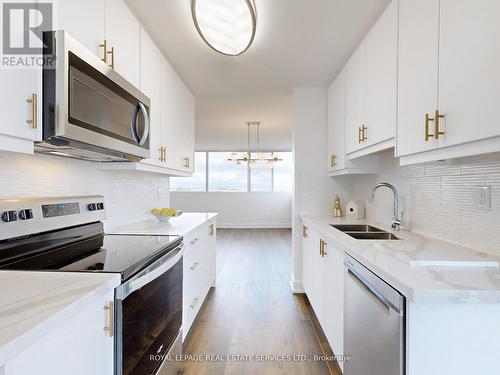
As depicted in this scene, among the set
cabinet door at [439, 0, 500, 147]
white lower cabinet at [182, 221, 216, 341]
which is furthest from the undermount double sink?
→ white lower cabinet at [182, 221, 216, 341]

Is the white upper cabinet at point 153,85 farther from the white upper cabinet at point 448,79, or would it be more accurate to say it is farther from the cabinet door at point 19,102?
the white upper cabinet at point 448,79

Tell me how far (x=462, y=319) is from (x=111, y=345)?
1.17 metres

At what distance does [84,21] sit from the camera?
4.35 ft

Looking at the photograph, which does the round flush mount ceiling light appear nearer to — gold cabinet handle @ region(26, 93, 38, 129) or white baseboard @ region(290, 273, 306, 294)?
gold cabinet handle @ region(26, 93, 38, 129)

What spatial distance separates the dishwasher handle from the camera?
1049 millimetres

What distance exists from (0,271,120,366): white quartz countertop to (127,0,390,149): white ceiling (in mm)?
1627

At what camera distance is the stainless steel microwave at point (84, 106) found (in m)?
1.05

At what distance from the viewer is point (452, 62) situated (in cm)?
116

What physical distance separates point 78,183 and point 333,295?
1.71 m

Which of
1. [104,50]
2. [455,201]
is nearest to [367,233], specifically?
[455,201]

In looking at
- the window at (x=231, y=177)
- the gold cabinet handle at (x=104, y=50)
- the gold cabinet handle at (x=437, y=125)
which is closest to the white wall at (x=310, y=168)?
the gold cabinet handle at (x=437, y=125)

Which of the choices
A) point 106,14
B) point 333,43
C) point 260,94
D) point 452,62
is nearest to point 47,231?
point 106,14

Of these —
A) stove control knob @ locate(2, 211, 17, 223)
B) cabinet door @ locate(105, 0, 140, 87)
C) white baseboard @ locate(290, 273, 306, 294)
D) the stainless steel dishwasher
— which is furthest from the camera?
white baseboard @ locate(290, 273, 306, 294)

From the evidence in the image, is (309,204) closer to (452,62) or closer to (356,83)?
(356,83)
